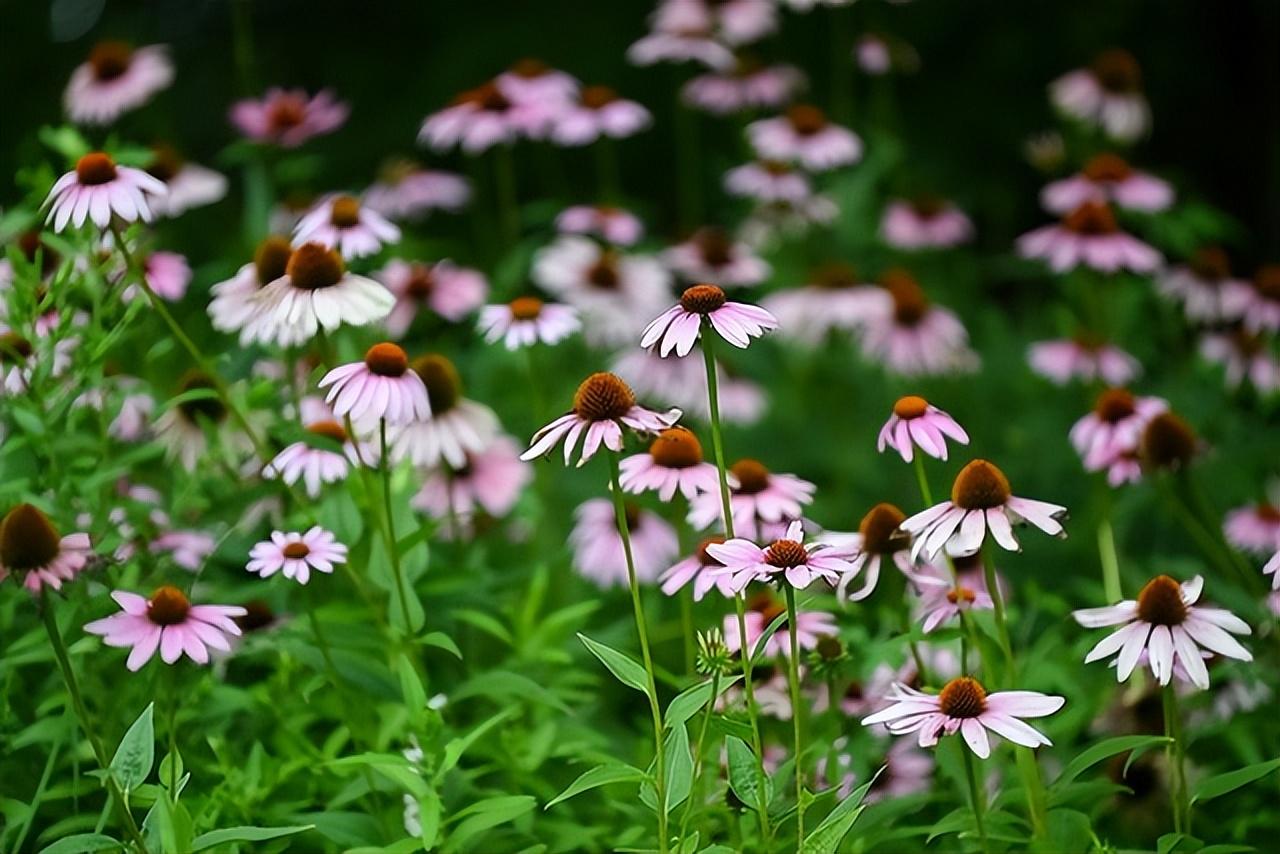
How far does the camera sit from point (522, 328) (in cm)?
181

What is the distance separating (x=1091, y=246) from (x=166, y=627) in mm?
1720

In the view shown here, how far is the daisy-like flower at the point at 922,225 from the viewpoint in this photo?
3.20m

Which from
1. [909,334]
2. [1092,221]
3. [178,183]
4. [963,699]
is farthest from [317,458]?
[1092,221]

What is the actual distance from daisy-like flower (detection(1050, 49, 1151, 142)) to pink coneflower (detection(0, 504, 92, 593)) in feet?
7.43

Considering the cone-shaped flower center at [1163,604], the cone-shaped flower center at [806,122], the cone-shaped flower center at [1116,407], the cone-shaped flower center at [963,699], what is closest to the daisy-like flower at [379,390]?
the cone-shaped flower center at [963,699]

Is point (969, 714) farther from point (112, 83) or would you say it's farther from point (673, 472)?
point (112, 83)

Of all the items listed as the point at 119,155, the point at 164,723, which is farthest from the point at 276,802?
the point at 119,155

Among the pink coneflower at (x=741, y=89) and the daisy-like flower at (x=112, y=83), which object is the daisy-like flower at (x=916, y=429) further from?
the pink coneflower at (x=741, y=89)

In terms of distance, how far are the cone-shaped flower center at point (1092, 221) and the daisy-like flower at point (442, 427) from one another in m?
1.20

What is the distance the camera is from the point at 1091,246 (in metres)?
2.58

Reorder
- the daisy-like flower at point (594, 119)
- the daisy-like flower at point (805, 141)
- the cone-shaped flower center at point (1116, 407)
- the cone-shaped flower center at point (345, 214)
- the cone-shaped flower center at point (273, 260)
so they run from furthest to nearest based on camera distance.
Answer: the daisy-like flower at point (805, 141)
the daisy-like flower at point (594, 119)
the cone-shaped flower center at point (1116, 407)
the cone-shaped flower center at point (345, 214)
the cone-shaped flower center at point (273, 260)

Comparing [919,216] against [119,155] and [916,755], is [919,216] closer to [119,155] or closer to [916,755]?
[916,755]

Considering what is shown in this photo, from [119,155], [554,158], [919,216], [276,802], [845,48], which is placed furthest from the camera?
[554,158]

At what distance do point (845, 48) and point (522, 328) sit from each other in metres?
2.03
